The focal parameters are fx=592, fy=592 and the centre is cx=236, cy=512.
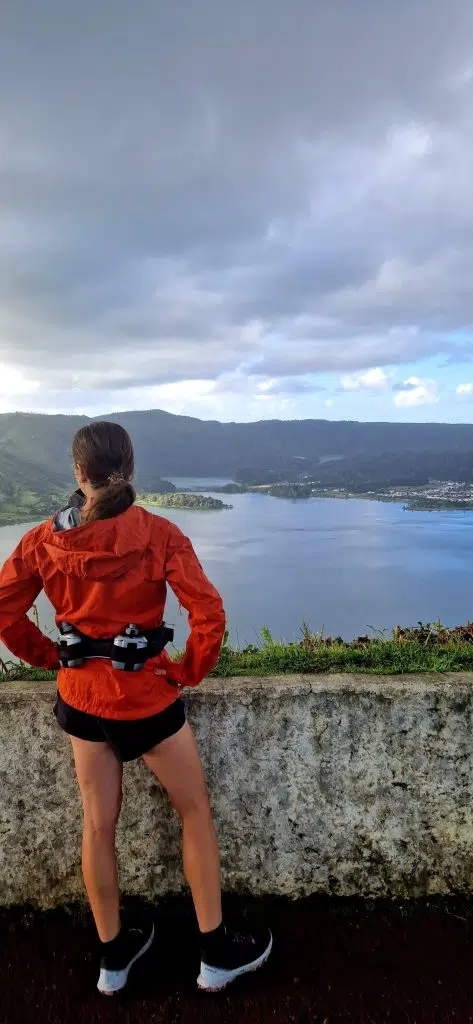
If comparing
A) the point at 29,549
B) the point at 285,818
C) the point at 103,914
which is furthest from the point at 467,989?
the point at 29,549

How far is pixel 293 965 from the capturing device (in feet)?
6.48

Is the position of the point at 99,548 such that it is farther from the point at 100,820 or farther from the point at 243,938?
the point at 243,938

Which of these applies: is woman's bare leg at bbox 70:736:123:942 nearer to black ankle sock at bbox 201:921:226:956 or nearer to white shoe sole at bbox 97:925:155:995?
white shoe sole at bbox 97:925:155:995

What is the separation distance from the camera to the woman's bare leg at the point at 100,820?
1.78m

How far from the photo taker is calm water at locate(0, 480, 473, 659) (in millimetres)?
20984

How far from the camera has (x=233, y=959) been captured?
1885mm

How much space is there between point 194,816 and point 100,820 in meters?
0.29

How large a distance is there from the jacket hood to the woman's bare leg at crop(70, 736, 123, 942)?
1.72 feet

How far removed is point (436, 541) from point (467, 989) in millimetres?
35491

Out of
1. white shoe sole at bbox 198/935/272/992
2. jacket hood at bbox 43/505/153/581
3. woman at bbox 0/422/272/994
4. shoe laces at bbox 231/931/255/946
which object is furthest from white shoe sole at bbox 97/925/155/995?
jacket hood at bbox 43/505/153/581

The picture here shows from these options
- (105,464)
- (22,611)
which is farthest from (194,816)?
(105,464)

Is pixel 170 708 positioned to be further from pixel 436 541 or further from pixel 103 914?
pixel 436 541

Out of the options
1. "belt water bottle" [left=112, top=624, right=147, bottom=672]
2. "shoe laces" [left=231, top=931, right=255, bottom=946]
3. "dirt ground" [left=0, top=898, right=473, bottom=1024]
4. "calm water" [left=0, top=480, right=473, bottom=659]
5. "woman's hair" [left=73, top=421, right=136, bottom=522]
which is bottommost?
"calm water" [left=0, top=480, right=473, bottom=659]

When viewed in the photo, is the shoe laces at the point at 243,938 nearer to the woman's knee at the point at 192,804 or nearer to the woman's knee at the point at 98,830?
the woman's knee at the point at 192,804
